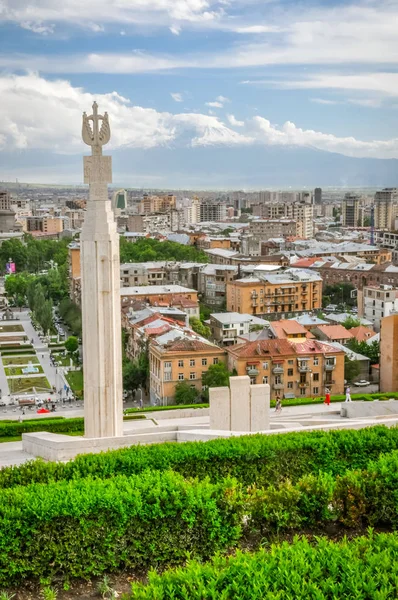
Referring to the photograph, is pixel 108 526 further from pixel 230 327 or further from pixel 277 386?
pixel 230 327

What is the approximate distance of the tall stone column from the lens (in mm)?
7250

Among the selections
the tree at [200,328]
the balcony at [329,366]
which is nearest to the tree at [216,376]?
the balcony at [329,366]

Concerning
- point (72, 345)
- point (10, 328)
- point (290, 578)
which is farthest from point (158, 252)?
point (290, 578)

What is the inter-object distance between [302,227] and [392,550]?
6910 cm

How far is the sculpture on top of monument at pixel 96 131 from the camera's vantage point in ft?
24.3

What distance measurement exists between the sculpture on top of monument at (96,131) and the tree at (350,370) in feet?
43.6

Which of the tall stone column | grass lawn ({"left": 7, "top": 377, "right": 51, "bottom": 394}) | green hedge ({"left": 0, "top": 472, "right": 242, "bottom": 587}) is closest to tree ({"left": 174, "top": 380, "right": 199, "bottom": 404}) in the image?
grass lawn ({"left": 7, "top": 377, "right": 51, "bottom": 394})

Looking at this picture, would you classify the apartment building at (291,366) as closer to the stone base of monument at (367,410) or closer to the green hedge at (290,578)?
the stone base of monument at (367,410)

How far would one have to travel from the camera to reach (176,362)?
18.5 metres

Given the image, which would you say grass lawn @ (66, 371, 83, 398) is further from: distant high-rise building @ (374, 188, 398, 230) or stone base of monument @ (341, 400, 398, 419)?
distant high-rise building @ (374, 188, 398, 230)

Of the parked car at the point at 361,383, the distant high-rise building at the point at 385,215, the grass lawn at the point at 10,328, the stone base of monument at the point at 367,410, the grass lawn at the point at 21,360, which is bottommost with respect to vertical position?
the grass lawn at the point at 10,328

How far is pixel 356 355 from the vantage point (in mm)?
20234

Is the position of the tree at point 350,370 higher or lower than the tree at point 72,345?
higher

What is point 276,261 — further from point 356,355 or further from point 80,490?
point 80,490
